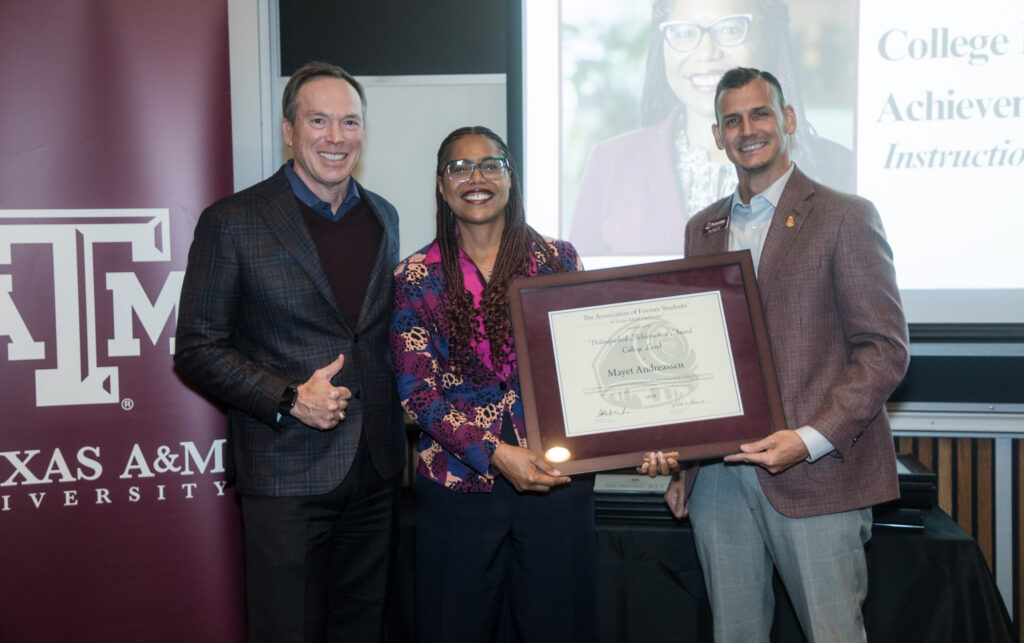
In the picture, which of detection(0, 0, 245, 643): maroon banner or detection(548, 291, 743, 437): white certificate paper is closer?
detection(548, 291, 743, 437): white certificate paper

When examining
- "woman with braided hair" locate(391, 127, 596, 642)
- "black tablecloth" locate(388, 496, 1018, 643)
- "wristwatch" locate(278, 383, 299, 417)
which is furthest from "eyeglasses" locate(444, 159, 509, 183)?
"black tablecloth" locate(388, 496, 1018, 643)

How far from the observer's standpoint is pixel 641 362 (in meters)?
1.74

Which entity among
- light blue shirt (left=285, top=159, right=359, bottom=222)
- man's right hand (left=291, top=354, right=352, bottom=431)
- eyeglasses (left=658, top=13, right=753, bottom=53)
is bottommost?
man's right hand (left=291, top=354, right=352, bottom=431)

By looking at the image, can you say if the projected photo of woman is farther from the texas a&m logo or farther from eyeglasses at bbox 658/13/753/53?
the texas a&m logo

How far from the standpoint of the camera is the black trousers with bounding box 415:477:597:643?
1.76 m

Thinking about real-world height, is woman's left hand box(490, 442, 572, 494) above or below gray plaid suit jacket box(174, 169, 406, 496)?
below

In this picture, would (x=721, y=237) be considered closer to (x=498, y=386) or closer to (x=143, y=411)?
(x=498, y=386)

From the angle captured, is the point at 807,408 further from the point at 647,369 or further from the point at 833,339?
the point at 647,369

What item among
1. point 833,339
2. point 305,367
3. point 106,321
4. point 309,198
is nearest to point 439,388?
point 305,367

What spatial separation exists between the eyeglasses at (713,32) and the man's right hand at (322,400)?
1.74 meters

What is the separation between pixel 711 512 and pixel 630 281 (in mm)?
612

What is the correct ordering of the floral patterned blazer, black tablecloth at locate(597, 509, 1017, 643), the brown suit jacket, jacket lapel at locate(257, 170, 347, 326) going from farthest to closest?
black tablecloth at locate(597, 509, 1017, 643)
jacket lapel at locate(257, 170, 347, 326)
the floral patterned blazer
the brown suit jacket

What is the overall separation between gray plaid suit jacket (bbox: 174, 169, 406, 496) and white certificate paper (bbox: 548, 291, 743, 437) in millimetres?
538

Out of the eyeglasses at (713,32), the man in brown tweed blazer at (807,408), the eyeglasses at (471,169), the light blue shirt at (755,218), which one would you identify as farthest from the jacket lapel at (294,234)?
the eyeglasses at (713,32)
